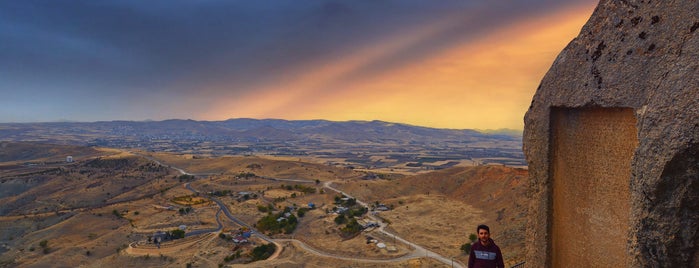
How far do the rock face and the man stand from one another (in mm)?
1969

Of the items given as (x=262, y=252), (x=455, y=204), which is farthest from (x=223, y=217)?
(x=455, y=204)

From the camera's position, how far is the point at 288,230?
50781 mm

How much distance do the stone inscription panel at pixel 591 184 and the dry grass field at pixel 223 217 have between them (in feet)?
71.9

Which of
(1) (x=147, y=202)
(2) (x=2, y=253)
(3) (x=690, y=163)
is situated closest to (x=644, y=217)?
(3) (x=690, y=163)

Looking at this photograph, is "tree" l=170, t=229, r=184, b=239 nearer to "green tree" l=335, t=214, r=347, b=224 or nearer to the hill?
"green tree" l=335, t=214, r=347, b=224

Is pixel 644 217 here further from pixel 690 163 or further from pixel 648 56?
pixel 648 56

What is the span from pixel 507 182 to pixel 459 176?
15.4 metres

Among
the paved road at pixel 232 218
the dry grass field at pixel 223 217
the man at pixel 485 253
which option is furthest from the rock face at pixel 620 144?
the paved road at pixel 232 218

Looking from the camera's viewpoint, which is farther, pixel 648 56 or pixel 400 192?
pixel 400 192

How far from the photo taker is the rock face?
5527mm

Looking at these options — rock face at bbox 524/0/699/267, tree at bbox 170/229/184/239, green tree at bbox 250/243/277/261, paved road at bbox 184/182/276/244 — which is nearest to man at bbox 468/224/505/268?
rock face at bbox 524/0/699/267

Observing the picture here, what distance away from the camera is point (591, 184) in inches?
329

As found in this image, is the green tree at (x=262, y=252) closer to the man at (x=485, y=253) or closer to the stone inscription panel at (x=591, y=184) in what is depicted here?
the stone inscription panel at (x=591, y=184)

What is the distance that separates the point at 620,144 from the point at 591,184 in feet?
3.46
